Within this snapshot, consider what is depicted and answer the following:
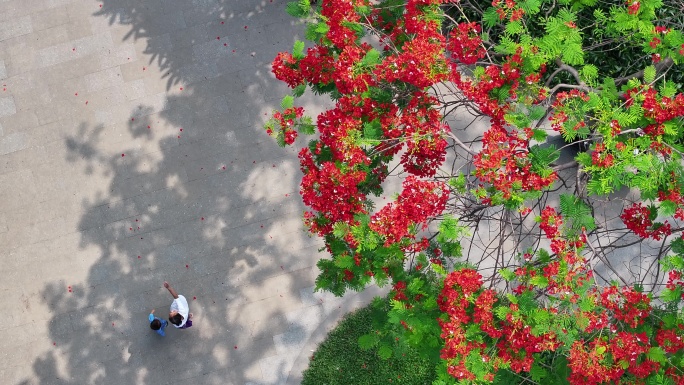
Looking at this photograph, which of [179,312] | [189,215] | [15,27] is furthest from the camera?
[15,27]

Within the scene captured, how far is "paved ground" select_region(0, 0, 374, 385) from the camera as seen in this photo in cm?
1127

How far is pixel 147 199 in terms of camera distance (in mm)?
11680

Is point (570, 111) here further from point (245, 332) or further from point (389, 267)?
point (245, 332)

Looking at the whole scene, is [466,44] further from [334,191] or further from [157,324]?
[157,324]

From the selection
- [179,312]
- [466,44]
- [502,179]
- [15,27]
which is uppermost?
[466,44]

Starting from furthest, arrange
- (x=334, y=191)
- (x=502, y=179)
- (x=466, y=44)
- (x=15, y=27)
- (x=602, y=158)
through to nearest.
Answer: (x=15, y=27)
(x=466, y=44)
(x=334, y=191)
(x=502, y=179)
(x=602, y=158)

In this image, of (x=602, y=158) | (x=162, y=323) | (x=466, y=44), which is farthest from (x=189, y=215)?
(x=602, y=158)

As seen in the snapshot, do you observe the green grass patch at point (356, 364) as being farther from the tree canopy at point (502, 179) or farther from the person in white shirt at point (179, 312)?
the tree canopy at point (502, 179)

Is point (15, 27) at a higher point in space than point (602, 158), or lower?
lower

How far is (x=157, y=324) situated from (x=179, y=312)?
440 mm

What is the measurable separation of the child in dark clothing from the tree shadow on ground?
24cm

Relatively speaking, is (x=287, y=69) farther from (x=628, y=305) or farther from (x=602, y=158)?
(x=628, y=305)

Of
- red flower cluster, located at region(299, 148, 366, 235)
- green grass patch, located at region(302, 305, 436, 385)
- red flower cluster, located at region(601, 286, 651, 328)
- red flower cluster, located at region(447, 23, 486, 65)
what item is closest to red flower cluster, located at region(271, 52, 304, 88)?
red flower cluster, located at region(299, 148, 366, 235)

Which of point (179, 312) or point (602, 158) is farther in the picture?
point (179, 312)
